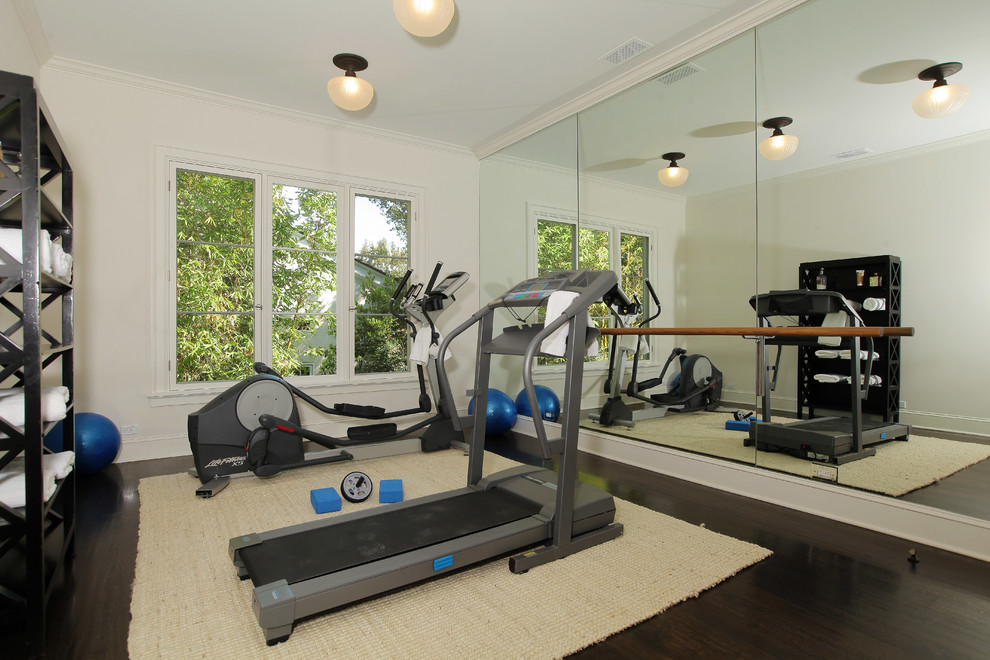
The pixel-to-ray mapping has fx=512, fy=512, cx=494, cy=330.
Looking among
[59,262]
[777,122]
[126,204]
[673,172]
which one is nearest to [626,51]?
[673,172]

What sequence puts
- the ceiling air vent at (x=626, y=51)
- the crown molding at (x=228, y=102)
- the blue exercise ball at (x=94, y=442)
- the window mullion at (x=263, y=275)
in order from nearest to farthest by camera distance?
the blue exercise ball at (x=94, y=442) < the ceiling air vent at (x=626, y=51) < the crown molding at (x=228, y=102) < the window mullion at (x=263, y=275)

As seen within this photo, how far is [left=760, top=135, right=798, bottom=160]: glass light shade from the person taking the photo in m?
2.91

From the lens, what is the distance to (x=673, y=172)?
373cm

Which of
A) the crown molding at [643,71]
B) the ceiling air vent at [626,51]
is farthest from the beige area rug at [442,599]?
the ceiling air vent at [626,51]

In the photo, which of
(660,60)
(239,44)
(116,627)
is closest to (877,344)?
(660,60)

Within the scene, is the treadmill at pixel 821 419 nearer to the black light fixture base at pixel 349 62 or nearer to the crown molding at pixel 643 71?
the crown molding at pixel 643 71

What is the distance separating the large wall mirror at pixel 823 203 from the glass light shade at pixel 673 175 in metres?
0.05

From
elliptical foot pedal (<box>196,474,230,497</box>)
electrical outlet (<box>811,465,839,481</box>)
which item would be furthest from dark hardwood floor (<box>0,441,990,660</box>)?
elliptical foot pedal (<box>196,474,230,497</box>)

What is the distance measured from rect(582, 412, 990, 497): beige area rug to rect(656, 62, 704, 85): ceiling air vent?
7.67 feet

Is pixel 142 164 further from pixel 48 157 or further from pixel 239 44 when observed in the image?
pixel 48 157

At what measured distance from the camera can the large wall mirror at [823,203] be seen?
235 centimetres

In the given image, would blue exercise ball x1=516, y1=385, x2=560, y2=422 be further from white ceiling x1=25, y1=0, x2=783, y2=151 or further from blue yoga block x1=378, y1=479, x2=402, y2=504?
white ceiling x1=25, y1=0, x2=783, y2=151

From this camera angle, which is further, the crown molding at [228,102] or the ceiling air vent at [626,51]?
the crown molding at [228,102]

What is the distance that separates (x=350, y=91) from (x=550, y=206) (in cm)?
204
